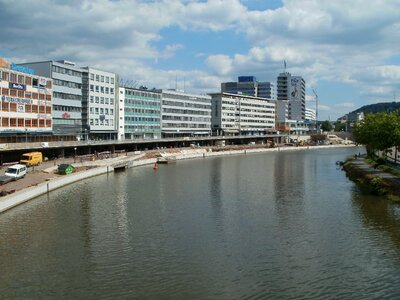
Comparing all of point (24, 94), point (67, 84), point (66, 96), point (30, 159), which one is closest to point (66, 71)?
point (67, 84)

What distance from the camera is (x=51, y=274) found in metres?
30.0

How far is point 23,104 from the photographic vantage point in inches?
3824

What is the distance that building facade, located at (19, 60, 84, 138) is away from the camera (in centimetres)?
11244

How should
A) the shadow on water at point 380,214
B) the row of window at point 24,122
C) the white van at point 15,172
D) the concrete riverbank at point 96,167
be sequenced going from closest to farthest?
the shadow on water at point 380,214
the concrete riverbank at point 96,167
the white van at point 15,172
the row of window at point 24,122

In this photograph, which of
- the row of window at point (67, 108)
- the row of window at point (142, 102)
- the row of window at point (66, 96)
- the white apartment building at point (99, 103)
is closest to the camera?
the row of window at point (66, 96)

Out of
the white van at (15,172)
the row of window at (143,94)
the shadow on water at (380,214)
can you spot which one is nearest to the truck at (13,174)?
the white van at (15,172)

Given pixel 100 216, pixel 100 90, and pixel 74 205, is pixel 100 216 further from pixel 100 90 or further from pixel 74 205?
pixel 100 90

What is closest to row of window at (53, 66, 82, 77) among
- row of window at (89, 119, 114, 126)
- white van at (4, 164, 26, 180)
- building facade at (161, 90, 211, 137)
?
row of window at (89, 119, 114, 126)

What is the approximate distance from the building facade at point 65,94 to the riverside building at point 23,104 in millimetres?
5317

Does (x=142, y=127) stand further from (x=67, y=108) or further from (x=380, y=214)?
(x=380, y=214)

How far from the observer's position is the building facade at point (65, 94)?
112438mm

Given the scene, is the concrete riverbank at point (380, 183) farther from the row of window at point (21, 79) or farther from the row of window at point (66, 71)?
the row of window at point (66, 71)

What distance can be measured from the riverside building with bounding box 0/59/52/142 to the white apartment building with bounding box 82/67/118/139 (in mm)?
21187

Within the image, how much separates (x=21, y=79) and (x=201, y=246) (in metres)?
73.8
